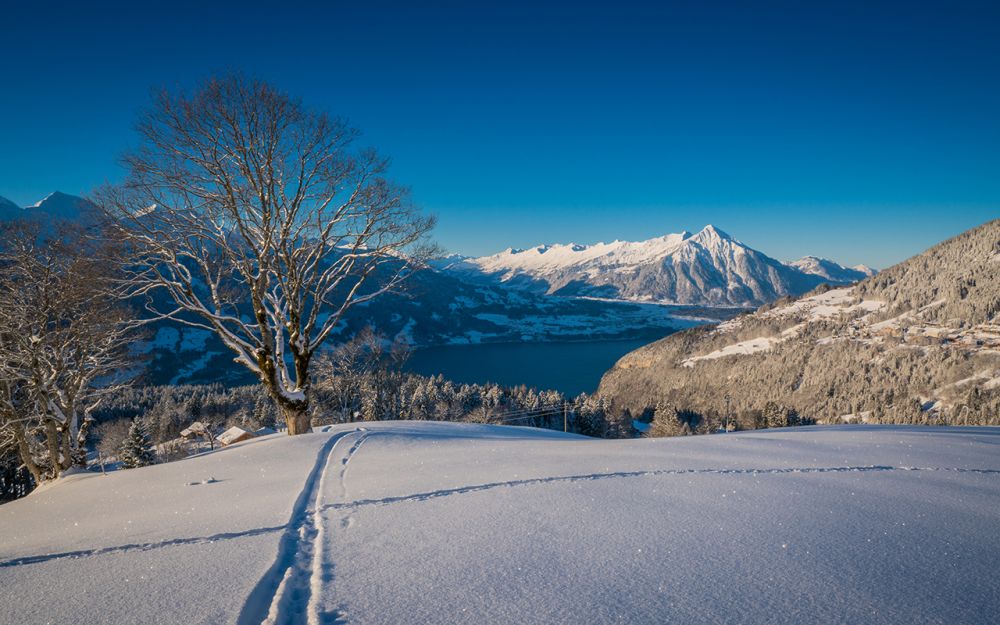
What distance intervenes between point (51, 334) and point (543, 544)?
1239 cm

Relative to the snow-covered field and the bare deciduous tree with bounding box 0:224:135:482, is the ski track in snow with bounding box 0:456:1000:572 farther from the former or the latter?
the bare deciduous tree with bounding box 0:224:135:482

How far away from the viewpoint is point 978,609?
2303mm

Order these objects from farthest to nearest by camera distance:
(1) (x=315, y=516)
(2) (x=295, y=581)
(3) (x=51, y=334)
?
1. (3) (x=51, y=334)
2. (1) (x=315, y=516)
3. (2) (x=295, y=581)

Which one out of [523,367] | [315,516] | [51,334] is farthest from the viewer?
[523,367]

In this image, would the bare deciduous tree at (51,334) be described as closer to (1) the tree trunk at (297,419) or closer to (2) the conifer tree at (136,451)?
(1) the tree trunk at (297,419)

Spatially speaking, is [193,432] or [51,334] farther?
[193,432]

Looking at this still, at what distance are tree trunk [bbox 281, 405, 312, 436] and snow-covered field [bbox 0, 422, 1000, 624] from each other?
354 centimetres

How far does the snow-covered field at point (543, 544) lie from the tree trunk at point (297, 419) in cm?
354

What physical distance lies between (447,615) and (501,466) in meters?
3.84

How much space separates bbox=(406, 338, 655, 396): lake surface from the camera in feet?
420

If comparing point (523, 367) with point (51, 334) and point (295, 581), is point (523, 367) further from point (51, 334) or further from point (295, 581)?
point (295, 581)

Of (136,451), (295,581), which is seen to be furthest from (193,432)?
(295,581)

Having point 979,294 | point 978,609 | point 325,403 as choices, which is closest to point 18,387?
point 978,609

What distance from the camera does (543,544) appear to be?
3.34m
